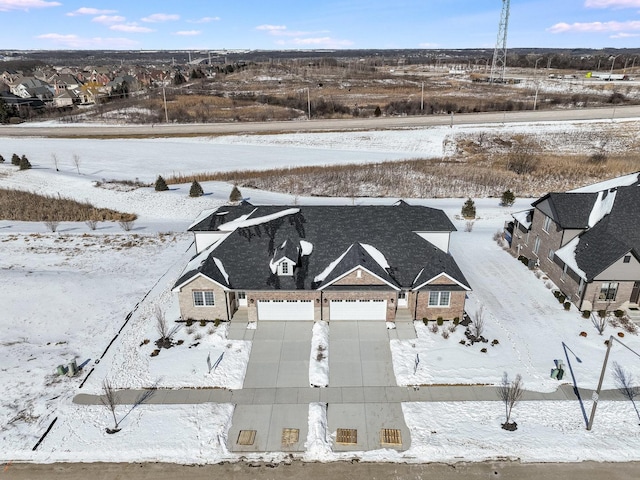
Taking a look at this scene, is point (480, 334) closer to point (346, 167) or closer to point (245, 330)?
point (245, 330)

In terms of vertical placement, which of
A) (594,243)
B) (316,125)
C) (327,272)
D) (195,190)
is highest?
(316,125)

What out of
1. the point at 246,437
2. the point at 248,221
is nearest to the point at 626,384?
the point at 246,437

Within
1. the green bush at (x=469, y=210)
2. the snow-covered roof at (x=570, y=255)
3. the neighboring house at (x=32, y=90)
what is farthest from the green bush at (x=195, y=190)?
A: the neighboring house at (x=32, y=90)

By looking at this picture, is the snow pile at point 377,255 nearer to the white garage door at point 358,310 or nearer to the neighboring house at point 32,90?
the white garage door at point 358,310

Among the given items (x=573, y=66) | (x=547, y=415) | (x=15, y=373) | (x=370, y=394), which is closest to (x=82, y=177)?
(x=15, y=373)

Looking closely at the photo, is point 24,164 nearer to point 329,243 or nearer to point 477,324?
point 329,243

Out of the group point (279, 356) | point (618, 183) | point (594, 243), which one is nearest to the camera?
point (279, 356)
